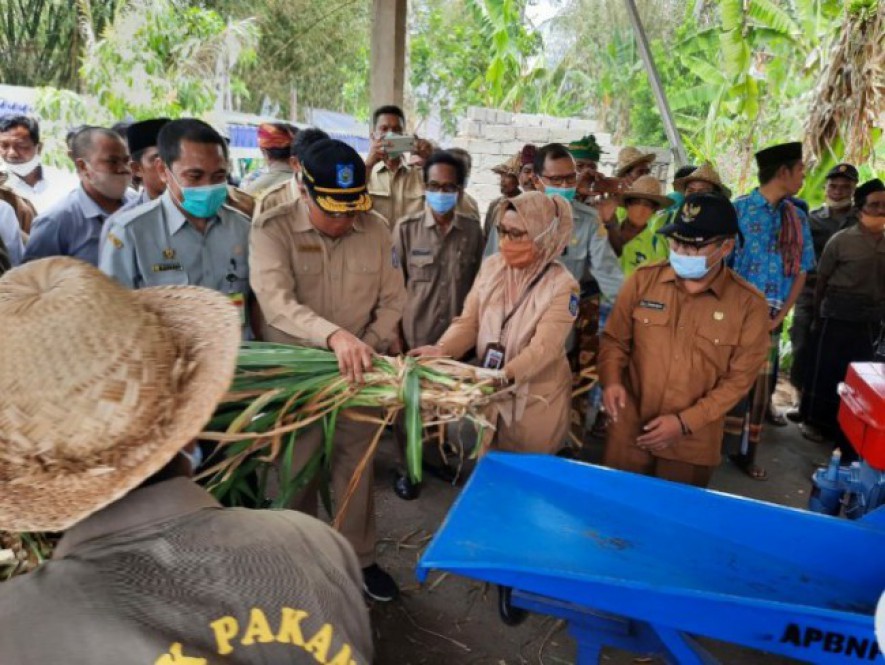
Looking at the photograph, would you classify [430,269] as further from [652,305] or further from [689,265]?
[689,265]

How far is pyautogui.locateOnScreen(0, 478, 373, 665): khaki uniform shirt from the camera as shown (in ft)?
2.60

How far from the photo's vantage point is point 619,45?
1558cm

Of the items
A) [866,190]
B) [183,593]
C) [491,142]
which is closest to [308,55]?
[491,142]

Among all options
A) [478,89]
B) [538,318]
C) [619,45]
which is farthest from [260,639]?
[619,45]

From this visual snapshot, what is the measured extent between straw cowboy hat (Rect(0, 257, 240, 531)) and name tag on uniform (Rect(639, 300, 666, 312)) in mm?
2085

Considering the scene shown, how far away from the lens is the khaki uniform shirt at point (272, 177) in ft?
14.6

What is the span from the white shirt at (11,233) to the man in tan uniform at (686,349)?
9.52 feet

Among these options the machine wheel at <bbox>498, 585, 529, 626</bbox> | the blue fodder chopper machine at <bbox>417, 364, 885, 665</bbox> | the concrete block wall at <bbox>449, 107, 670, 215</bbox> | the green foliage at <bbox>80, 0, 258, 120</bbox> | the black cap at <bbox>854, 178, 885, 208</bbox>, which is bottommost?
the machine wheel at <bbox>498, 585, 529, 626</bbox>

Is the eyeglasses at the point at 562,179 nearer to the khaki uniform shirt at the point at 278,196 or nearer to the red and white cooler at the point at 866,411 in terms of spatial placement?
the khaki uniform shirt at the point at 278,196

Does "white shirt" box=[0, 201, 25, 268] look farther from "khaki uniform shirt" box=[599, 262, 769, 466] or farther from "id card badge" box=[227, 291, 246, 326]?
"khaki uniform shirt" box=[599, 262, 769, 466]

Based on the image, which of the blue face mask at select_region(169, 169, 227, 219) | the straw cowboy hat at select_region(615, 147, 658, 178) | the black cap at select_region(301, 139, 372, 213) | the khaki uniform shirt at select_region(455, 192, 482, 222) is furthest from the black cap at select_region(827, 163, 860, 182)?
the blue face mask at select_region(169, 169, 227, 219)

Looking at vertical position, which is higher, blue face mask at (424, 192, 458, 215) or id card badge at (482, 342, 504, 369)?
blue face mask at (424, 192, 458, 215)

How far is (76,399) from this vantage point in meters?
0.84

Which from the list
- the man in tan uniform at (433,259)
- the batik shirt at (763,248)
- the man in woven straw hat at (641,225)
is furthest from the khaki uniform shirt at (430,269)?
the batik shirt at (763,248)
